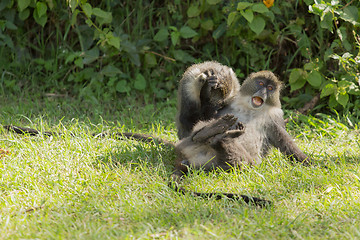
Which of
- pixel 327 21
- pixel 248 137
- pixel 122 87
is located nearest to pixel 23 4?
pixel 122 87

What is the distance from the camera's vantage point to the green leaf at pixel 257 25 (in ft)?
17.7

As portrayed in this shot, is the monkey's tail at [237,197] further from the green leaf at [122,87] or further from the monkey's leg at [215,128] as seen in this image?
the green leaf at [122,87]

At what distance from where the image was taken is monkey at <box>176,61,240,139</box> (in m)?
4.10

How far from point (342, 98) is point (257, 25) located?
127 cm

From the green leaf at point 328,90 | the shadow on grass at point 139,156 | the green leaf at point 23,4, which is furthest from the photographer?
the green leaf at point 23,4

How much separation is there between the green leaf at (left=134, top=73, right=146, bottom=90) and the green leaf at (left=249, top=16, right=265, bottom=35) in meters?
1.60

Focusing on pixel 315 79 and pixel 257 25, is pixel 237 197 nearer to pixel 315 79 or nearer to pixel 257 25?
pixel 315 79

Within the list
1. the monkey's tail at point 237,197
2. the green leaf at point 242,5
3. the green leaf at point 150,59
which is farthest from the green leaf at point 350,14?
the monkey's tail at point 237,197

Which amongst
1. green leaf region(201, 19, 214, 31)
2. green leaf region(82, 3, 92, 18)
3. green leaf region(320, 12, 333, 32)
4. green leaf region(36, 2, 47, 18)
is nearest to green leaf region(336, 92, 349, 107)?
green leaf region(320, 12, 333, 32)

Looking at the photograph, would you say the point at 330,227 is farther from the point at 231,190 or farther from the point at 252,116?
the point at 252,116

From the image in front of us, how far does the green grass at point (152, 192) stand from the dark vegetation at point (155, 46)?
1208 mm

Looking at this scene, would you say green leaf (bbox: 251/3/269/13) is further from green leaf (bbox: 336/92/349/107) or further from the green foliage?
green leaf (bbox: 336/92/349/107)

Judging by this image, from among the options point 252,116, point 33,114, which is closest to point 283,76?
point 252,116

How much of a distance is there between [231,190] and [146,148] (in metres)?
1.12
